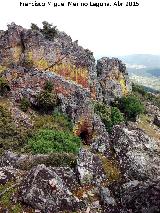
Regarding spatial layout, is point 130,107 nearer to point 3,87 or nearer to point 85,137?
point 85,137

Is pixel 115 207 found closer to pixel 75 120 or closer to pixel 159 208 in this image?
pixel 159 208

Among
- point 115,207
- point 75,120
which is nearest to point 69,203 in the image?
point 115,207

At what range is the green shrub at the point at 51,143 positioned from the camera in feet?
126

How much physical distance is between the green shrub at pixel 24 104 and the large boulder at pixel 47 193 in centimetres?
3280

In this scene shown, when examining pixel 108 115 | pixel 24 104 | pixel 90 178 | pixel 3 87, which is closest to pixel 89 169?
pixel 90 178

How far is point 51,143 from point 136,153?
15170 millimetres

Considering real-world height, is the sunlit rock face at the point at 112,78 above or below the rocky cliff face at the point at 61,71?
below

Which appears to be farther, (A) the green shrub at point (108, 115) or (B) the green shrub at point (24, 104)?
(A) the green shrub at point (108, 115)

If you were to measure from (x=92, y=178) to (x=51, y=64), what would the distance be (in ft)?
166

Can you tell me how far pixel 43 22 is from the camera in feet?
Result: 282

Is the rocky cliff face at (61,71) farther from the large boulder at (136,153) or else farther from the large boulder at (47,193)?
the large boulder at (47,193)

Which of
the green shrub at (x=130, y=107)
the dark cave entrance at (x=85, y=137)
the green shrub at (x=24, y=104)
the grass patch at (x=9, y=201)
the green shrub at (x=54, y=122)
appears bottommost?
the green shrub at (x=130, y=107)

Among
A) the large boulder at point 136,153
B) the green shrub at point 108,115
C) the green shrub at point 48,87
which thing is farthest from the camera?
the green shrub at point 108,115

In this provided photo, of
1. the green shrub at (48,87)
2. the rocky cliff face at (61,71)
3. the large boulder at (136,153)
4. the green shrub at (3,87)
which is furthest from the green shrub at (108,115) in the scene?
the large boulder at (136,153)
